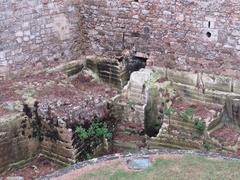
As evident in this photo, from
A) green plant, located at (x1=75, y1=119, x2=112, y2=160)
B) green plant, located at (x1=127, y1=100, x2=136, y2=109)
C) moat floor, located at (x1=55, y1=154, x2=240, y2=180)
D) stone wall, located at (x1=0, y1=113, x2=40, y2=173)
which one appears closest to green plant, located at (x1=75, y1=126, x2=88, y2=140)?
green plant, located at (x1=75, y1=119, x2=112, y2=160)

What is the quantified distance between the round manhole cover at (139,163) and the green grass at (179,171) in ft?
0.36

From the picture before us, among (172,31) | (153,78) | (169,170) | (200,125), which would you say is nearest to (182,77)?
(153,78)

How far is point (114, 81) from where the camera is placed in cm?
1366

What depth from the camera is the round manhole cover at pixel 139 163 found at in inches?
367

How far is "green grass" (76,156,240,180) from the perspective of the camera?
8.98 m

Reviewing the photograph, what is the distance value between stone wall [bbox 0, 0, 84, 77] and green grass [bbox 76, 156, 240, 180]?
15.2 feet

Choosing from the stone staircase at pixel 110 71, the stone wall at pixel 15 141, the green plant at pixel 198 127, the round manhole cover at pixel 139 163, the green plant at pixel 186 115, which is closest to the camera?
the round manhole cover at pixel 139 163

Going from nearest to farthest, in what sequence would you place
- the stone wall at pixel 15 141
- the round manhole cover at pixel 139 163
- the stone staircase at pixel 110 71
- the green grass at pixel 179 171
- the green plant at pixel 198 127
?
the green grass at pixel 179 171 → the round manhole cover at pixel 139 163 → the stone wall at pixel 15 141 → the green plant at pixel 198 127 → the stone staircase at pixel 110 71

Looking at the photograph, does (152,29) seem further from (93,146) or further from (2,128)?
(2,128)

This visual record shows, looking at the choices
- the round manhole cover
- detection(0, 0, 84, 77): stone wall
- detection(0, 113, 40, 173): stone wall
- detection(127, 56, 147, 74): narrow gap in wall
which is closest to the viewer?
the round manhole cover

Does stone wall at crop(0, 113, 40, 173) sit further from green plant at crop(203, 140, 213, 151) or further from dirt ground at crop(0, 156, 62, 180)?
green plant at crop(203, 140, 213, 151)

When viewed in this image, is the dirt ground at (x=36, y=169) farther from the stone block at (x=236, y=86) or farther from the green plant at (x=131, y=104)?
the stone block at (x=236, y=86)

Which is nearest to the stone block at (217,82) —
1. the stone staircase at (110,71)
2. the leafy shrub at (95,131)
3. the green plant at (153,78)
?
the green plant at (153,78)

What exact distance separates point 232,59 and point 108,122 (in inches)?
121
